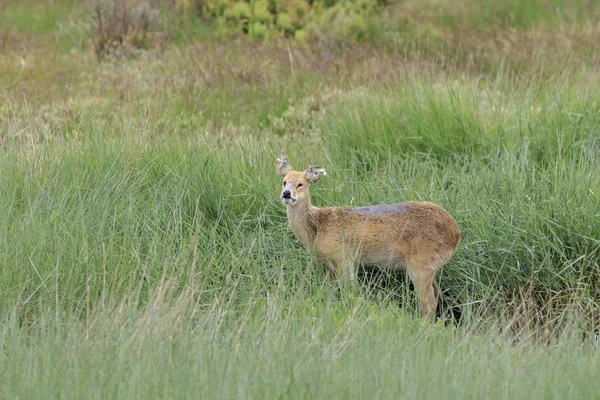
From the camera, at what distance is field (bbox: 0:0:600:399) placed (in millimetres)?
4629

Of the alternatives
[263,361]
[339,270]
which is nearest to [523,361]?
[263,361]

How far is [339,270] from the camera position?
661 cm

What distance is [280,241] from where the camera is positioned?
7.16 m

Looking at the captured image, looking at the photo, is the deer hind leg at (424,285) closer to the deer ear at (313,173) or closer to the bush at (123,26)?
the deer ear at (313,173)

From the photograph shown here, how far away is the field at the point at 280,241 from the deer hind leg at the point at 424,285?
17 centimetres

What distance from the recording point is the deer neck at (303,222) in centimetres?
673

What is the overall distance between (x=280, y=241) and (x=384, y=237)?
0.91 meters

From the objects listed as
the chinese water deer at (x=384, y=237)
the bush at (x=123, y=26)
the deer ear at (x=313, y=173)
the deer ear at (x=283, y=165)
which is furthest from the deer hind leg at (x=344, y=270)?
the bush at (x=123, y=26)

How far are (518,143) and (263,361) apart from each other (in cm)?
475

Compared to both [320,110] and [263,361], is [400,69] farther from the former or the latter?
[263,361]

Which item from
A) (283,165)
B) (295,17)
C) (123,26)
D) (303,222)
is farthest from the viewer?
(295,17)

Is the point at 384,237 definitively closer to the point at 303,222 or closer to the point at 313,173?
the point at 303,222

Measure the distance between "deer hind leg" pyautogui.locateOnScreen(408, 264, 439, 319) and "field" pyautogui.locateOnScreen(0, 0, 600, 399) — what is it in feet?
0.54

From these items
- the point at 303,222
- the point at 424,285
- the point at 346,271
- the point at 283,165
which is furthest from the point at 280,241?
the point at 424,285
